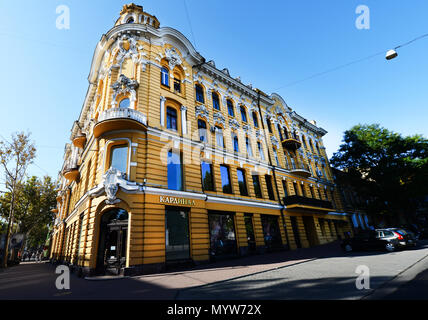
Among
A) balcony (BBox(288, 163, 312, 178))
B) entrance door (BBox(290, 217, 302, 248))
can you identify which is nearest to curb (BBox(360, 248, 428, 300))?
entrance door (BBox(290, 217, 302, 248))

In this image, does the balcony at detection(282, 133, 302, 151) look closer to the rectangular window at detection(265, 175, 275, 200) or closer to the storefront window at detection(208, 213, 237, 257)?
the rectangular window at detection(265, 175, 275, 200)

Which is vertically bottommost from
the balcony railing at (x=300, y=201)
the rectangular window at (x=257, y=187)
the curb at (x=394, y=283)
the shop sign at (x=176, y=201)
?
the curb at (x=394, y=283)

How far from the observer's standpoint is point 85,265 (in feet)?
37.7

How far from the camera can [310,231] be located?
79.5 ft

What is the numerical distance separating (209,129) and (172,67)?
622 cm

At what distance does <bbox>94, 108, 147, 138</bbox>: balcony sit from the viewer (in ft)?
41.0

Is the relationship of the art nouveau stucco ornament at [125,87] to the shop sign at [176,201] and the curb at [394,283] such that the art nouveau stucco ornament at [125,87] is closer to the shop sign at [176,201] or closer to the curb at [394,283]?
the shop sign at [176,201]

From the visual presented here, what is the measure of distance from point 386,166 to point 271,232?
23.2m

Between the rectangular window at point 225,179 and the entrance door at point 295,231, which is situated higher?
the rectangular window at point 225,179

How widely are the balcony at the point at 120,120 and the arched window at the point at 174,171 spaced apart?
9.13ft

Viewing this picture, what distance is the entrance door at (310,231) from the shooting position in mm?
23587

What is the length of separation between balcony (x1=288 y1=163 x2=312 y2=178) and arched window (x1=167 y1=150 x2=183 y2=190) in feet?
52.4

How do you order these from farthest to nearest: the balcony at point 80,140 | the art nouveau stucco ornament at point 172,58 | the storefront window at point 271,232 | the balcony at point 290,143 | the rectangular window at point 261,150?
the balcony at point 290,143, the rectangular window at point 261,150, the balcony at point 80,140, the storefront window at point 271,232, the art nouveau stucco ornament at point 172,58

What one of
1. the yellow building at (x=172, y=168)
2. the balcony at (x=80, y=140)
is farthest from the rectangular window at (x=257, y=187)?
the balcony at (x=80, y=140)
